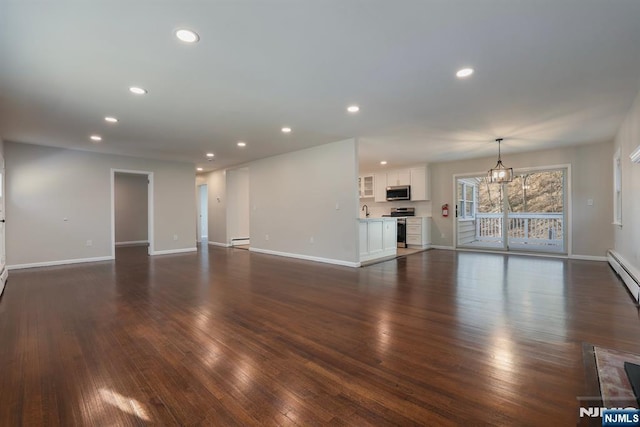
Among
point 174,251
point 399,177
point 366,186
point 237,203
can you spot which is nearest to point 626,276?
point 399,177

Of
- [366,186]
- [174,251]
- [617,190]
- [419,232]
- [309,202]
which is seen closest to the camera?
[617,190]

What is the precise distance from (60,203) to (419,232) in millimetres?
8844

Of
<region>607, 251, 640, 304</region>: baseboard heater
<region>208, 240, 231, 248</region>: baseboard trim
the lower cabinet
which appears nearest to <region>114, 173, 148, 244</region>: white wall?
<region>208, 240, 231, 248</region>: baseboard trim

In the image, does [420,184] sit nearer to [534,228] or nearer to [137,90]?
[534,228]

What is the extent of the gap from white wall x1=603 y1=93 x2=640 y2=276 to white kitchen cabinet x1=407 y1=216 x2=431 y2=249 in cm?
402

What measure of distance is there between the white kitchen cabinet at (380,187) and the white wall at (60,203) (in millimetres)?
6462

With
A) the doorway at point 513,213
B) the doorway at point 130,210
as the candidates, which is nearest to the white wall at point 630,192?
the doorway at point 513,213

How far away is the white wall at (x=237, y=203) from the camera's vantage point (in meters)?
9.25

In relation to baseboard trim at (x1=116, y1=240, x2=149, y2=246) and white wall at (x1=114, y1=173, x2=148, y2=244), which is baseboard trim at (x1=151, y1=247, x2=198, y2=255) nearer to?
baseboard trim at (x1=116, y1=240, x2=149, y2=246)

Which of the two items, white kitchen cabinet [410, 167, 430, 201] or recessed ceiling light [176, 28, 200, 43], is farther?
white kitchen cabinet [410, 167, 430, 201]

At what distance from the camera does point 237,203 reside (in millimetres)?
9438

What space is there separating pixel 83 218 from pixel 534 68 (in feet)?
28.1

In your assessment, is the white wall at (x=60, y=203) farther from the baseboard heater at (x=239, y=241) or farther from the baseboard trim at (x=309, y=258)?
the baseboard trim at (x=309, y=258)

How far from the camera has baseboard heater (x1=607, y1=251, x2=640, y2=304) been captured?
353 centimetres
